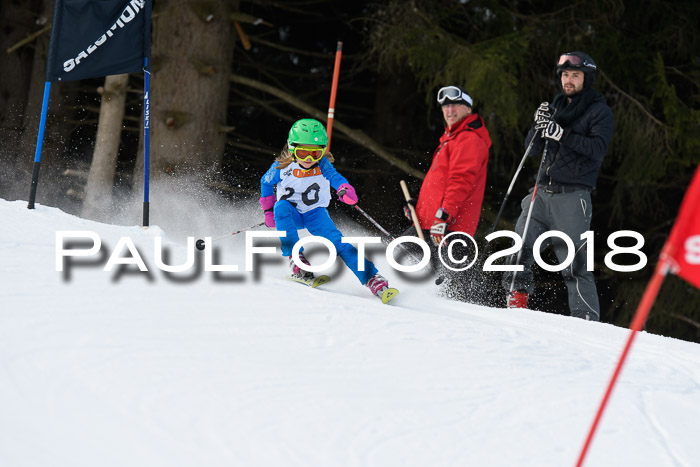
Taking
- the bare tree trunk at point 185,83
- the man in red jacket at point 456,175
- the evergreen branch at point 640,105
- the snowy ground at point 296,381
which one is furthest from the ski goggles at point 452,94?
the bare tree trunk at point 185,83

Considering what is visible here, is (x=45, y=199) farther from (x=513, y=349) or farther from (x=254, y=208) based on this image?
(x=513, y=349)

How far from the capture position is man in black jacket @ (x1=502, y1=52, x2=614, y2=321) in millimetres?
5406

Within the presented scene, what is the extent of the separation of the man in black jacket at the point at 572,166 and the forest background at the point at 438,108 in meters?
2.36

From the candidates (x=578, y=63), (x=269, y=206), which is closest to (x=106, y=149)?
(x=269, y=206)

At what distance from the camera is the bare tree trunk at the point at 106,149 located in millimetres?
9508

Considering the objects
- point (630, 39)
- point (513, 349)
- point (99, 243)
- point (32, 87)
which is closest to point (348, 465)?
point (513, 349)

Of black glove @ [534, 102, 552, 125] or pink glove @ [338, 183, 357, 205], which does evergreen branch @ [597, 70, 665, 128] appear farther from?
pink glove @ [338, 183, 357, 205]

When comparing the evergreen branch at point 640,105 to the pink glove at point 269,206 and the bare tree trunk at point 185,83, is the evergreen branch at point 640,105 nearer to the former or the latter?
the bare tree trunk at point 185,83

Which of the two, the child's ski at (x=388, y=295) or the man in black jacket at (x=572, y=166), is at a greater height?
the man in black jacket at (x=572, y=166)

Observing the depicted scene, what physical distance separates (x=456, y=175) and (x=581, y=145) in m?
0.86

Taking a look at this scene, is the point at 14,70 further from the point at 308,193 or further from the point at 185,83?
the point at 308,193

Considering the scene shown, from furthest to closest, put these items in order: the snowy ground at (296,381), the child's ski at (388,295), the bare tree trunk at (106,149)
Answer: the bare tree trunk at (106,149)
the child's ski at (388,295)
the snowy ground at (296,381)

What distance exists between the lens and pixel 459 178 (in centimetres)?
568

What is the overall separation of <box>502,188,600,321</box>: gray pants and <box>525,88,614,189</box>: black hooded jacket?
0.35 feet
